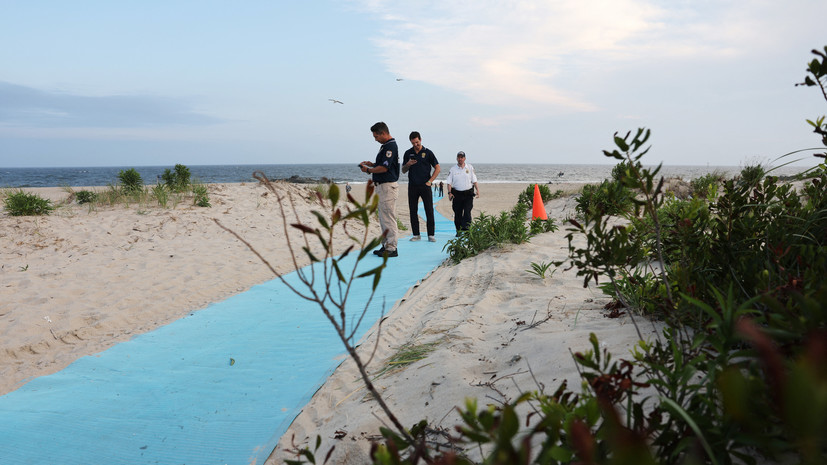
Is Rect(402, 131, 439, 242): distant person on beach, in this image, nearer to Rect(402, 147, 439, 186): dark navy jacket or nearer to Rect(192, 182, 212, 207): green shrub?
Rect(402, 147, 439, 186): dark navy jacket

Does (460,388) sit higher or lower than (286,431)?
higher

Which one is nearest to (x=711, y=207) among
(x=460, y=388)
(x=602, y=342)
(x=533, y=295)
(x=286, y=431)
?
(x=602, y=342)

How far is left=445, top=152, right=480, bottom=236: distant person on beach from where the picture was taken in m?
7.91

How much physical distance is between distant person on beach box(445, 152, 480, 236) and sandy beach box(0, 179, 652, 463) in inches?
73.8

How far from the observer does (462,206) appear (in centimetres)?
824

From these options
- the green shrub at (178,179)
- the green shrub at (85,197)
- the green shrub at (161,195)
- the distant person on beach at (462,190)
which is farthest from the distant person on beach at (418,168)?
the green shrub at (85,197)

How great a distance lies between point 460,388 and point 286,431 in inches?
37.0

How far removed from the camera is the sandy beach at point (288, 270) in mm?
2209

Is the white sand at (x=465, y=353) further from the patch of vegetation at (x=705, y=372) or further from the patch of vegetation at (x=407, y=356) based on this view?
the patch of vegetation at (x=705, y=372)

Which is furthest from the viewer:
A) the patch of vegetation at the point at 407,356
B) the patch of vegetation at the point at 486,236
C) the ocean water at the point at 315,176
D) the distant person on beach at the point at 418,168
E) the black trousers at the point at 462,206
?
the ocean water at the point at 315,176

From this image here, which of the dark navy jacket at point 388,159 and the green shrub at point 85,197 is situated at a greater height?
the dark navy jacket at point 388,159

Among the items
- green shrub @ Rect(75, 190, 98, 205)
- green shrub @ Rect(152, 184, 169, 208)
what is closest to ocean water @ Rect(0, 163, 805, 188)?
green shrub @ Rect(75, 190, 98, 205)

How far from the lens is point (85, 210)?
30.5ft

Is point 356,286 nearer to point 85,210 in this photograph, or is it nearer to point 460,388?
point 460,388
